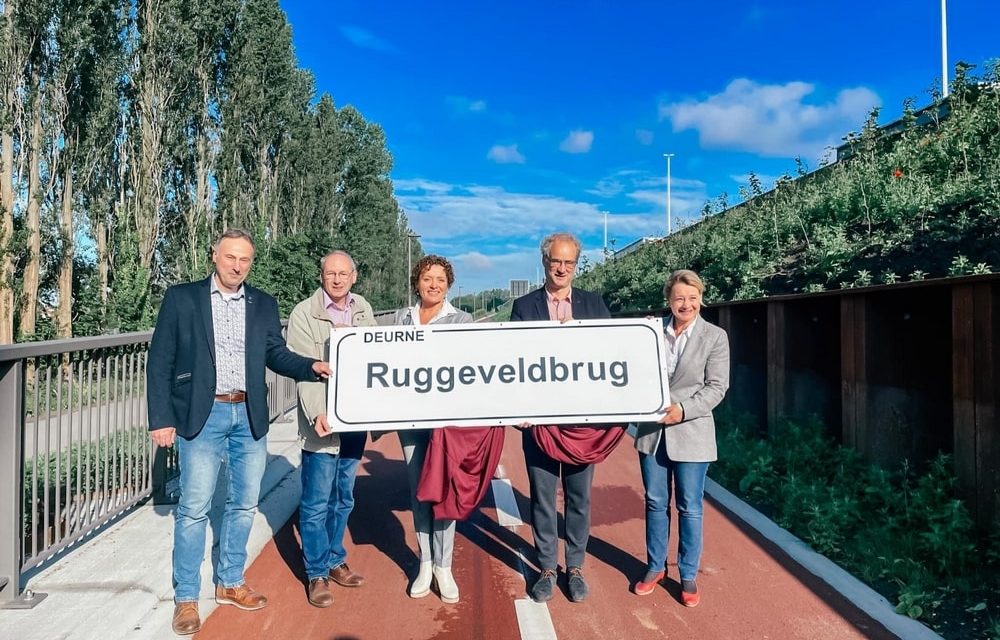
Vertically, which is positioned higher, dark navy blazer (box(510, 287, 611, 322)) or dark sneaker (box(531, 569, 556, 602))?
dark navy blazer (box(510, 287, 611, 322))

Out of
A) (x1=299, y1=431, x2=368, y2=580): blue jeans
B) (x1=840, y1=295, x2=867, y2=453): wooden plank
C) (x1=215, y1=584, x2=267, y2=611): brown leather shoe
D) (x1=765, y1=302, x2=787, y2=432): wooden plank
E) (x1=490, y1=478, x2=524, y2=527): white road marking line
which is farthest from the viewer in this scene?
(x1=765, y1=302, x2=787, y2=432): wooden plank

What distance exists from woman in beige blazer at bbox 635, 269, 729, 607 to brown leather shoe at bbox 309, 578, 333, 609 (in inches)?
71.7

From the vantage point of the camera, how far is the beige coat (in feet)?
12.2

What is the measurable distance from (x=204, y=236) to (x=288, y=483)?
69.0 feet

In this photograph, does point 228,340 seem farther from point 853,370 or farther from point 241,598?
point 853,370

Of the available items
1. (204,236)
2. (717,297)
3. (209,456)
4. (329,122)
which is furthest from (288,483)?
(329,122)

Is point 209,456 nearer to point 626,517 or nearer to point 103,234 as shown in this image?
point 626,517

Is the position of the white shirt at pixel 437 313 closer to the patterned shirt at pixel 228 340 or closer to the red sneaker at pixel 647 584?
the patterned shirt at pixel 228 340

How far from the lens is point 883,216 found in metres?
10.8

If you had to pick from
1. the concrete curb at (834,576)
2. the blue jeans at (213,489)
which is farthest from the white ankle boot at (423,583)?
the concrete curb at (834,576)

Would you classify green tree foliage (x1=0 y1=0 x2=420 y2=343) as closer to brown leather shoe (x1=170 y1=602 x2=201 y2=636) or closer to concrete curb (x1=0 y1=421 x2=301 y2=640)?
concrete curb (x1=0 y1=421 x2=301 y2=640)

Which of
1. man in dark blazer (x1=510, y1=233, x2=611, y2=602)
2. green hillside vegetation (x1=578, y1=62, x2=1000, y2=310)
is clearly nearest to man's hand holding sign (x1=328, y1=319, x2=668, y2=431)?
man in dark blazer (x1=510, y1=233, x2=611, y2=602)

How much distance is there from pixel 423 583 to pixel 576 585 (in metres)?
0.91

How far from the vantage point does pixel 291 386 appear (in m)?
10.8
